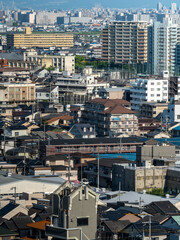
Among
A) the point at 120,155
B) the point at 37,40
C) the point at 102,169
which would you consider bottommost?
the point at 37,40

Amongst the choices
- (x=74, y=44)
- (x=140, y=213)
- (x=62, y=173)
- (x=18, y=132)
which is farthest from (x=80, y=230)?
(x=74, y=44)

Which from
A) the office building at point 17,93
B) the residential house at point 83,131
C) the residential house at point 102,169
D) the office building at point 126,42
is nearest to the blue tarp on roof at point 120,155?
the residential house at point 102,169

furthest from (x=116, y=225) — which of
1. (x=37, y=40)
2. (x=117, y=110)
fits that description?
(x=37, y=40)

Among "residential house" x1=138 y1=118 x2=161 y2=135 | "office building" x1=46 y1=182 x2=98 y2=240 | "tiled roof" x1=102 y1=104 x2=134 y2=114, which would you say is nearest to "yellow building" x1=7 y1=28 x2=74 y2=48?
"residential house" x1=138 y1=118 x2=161 y2=135

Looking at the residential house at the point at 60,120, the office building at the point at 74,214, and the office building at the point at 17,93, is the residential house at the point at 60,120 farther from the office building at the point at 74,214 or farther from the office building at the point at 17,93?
the office building at the point at 74,214

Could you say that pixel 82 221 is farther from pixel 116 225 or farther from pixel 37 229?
pixel 116 225
